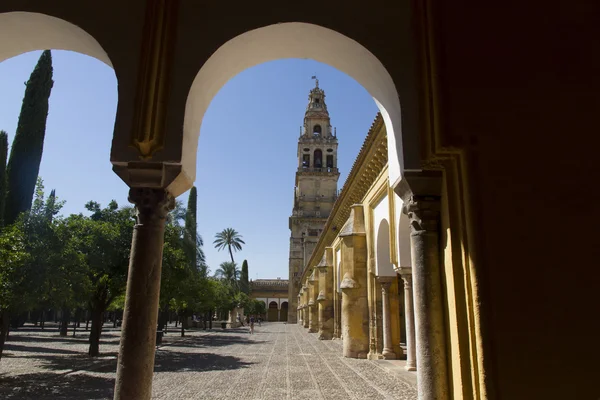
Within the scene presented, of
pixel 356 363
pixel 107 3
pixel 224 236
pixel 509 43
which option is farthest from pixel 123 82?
pixel 224 236

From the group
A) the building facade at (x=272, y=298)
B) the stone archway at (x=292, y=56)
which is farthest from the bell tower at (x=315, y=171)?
the stone archway at (x=292, y=56)

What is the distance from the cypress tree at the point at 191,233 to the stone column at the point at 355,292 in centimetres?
947

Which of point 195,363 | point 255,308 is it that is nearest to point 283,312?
point 255,308

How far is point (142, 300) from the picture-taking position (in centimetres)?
379

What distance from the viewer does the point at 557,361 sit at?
3.23 meters

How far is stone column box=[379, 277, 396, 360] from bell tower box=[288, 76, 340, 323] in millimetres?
40725

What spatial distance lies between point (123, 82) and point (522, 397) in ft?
14.1

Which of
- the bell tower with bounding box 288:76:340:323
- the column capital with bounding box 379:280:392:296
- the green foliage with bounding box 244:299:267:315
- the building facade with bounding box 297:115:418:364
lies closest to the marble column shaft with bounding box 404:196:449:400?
the building facade with bounding box 297:115:418:364

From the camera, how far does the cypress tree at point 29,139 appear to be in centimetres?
2003

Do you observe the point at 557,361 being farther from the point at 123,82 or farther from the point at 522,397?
the point at 123,82

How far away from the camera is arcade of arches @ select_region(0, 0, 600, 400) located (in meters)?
3.33

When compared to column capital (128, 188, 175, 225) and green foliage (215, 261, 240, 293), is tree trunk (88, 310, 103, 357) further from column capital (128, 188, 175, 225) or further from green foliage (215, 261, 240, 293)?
green foliage (215, 261, 240, 293)

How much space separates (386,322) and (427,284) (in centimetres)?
970

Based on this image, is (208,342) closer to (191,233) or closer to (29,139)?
(191,233)
